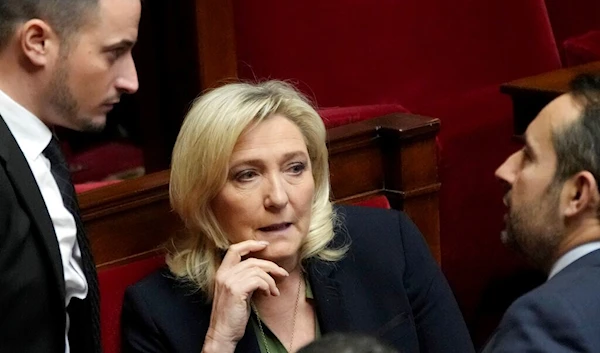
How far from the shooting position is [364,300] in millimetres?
1712

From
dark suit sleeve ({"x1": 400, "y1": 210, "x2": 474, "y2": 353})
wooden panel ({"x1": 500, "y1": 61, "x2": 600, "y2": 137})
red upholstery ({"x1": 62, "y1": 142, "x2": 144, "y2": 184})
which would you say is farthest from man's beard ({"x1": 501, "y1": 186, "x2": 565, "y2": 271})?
red upholstery ({"x1": 62, "y1": 142, "x2": 144, "y2": 184})

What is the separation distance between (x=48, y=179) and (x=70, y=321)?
0.65 feet

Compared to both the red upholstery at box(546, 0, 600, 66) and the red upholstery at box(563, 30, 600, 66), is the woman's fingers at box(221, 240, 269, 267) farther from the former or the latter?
the red upholstery at box(546, 0, 600, 66)

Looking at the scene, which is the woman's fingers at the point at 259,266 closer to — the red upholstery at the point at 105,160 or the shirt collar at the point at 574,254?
the shirt collar at the point at 574,254

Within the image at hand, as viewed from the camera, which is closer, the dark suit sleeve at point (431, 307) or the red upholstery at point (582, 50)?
the dark suit sleeve at point (431, 307)

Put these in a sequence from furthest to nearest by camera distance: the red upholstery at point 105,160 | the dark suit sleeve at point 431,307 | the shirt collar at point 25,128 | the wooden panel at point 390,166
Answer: the red upholstery at point 105,160
the wooden panel at point 390,166
the dark suit sleeve at point 431,307
the shirt collar at point 25,128

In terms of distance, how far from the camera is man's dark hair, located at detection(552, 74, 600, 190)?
4.37 feet

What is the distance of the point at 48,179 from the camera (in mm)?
1410

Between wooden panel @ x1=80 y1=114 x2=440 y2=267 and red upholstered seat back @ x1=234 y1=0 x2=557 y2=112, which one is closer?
wooden panel @ x1=80 y1=114 x2=440 y2=267

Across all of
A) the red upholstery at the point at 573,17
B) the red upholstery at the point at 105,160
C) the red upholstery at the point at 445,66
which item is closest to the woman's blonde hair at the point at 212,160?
the red upholstery at the point at 445,66

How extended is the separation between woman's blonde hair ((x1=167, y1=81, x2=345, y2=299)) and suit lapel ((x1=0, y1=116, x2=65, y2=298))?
35 centimetres

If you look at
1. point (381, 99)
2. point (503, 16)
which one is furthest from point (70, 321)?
point (503, 16)

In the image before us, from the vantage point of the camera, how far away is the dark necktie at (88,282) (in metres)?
1.44

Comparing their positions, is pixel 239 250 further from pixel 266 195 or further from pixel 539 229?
pixel 539 229
